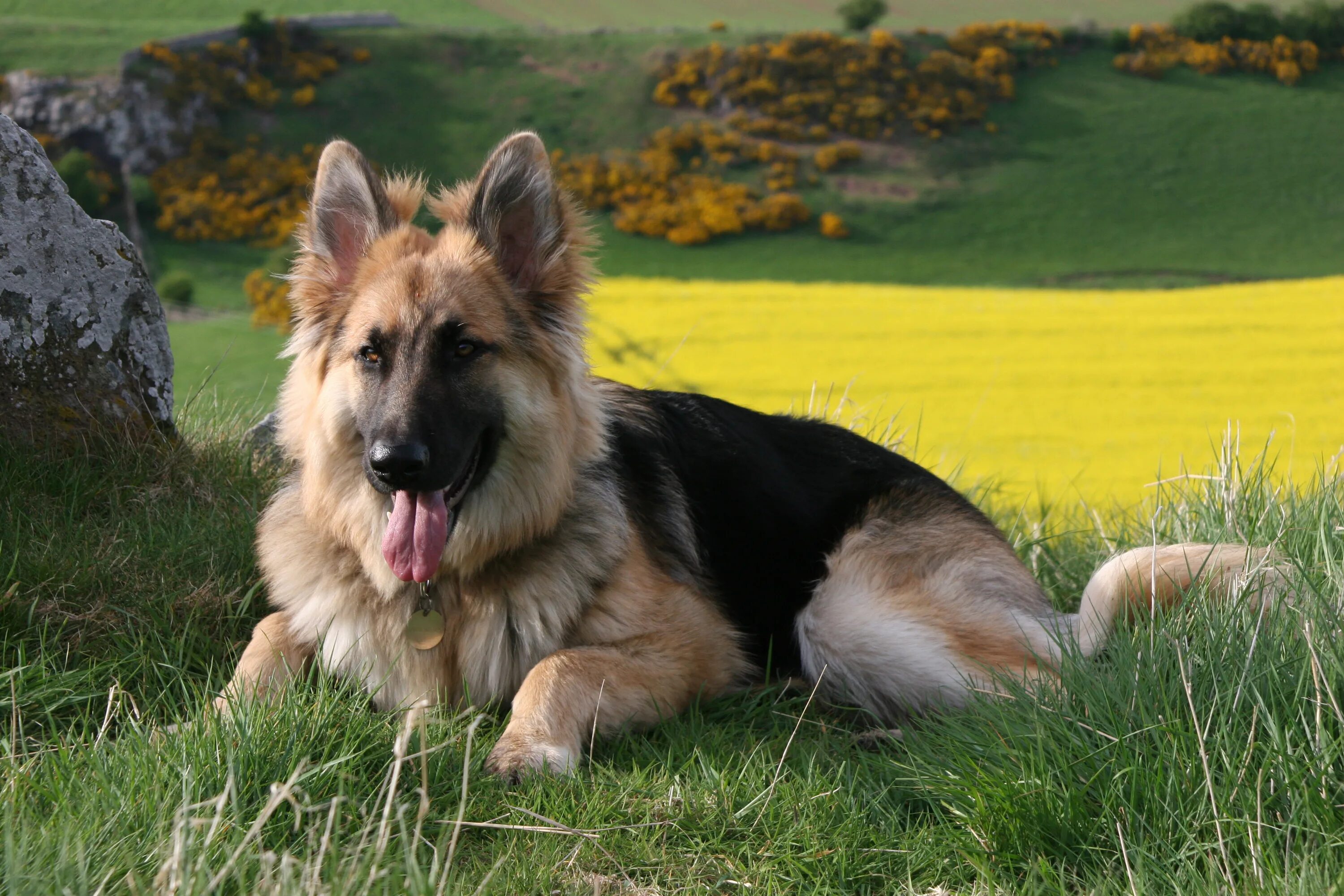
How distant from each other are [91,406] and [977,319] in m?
15.8

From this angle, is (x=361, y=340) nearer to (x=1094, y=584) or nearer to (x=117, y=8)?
(x=1094, y=584)

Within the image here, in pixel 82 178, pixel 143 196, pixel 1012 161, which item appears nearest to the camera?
pixel 82 178

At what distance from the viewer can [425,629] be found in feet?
12.2

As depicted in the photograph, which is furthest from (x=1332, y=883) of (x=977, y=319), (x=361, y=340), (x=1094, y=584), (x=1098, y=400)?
(x=977, y=319)

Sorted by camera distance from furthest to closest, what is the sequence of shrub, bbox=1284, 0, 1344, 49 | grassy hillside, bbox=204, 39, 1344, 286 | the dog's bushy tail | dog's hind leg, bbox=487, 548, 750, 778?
shrub, bbox=1284, 0, 1344, 49, grassy hillside, bbox=204, 39, 1344, 286, the dog's bushy tail, dog's hind leg, bbox=487, 548, 750, 778

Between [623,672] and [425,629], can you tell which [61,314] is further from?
[623,672]

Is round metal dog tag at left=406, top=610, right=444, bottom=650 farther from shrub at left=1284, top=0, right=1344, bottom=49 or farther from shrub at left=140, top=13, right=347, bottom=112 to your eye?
shrub at left=1284, top=0, right=1344, bottom=49

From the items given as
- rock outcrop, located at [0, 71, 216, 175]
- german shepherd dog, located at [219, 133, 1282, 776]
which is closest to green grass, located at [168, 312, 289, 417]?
german shepherd dog, located at [219, 133, 1282, 776]

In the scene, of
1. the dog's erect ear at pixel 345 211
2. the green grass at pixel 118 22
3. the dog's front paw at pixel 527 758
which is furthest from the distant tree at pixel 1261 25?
the dog's front paw at pixel 527 758

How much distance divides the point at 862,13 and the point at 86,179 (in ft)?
56.3

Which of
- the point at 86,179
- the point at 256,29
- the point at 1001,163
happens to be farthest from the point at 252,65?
the point at 1001,163

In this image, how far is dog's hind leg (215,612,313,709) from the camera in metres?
3.35

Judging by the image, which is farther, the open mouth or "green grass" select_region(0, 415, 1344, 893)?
the open mouth

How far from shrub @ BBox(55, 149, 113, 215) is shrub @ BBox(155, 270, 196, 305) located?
1927 mm
